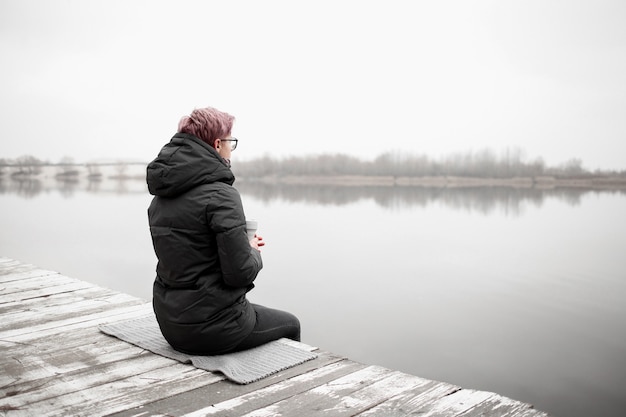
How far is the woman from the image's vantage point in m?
2.42

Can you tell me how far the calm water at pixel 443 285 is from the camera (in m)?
5.67

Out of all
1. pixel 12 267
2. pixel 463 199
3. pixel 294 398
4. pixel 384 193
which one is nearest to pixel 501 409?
pixel 294 398

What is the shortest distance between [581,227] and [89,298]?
19.2 meters

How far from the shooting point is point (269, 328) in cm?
289

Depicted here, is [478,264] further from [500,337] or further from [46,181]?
[46,181]

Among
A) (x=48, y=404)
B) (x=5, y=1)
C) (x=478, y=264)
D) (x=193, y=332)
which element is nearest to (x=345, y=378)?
(x=193, y=332)

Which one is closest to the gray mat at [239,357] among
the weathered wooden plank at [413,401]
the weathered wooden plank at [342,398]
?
the weathered wooden plank at [342,398]

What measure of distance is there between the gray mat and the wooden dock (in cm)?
4

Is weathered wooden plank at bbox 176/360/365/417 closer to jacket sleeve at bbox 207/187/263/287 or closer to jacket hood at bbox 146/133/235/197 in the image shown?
jacket sleeve at bbox 207/187/263/287

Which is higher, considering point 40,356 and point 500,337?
point 40,356

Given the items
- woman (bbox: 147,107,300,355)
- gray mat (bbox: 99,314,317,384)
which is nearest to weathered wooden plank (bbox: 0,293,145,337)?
gray mat (bbox: 99,314,317,384)

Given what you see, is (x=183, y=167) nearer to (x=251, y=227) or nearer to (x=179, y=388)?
(x=251, y=227)

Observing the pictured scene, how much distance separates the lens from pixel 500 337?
265 inches

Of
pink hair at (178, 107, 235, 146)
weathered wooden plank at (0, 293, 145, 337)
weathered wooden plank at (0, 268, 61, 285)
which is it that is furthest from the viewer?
weathered wooden plank at (0, 268, 61, 285)
